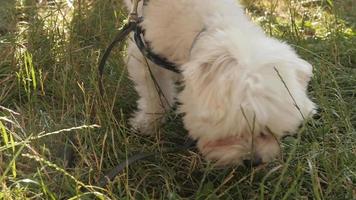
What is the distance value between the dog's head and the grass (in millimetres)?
86

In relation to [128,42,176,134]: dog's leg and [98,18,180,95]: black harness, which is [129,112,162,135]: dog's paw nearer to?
[128,42,176,134]: dog's leg

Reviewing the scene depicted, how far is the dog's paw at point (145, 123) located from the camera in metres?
2.50

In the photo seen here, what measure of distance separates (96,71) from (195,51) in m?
0.81

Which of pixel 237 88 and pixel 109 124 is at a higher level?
pixel 237 88

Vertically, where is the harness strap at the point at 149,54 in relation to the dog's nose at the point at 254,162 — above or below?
above

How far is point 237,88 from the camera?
1767 mm

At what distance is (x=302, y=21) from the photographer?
11.2 feet

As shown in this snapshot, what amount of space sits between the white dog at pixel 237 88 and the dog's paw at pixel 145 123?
1.47ft

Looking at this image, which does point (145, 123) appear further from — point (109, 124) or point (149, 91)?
point (109, 124)

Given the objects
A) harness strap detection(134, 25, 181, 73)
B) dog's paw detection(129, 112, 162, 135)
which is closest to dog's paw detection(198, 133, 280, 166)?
harness strap detection(134, 25, 181, 73)

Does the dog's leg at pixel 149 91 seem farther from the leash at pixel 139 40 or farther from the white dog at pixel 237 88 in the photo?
the white dog at pixel 237 88

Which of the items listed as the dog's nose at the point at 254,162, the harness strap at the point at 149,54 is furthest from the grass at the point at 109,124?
the harness strap at the point at 149,54

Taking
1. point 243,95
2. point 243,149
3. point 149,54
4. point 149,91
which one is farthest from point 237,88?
point 149,91

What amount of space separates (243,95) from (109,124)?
2.41 feet
